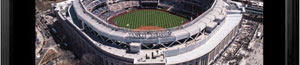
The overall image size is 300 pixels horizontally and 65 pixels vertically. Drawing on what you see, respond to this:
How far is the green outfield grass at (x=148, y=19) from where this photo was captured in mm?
20189

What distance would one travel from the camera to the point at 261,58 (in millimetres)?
8508

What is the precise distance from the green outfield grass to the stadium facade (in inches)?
159

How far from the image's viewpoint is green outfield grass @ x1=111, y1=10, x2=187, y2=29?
2019 cm

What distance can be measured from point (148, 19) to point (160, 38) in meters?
8.23

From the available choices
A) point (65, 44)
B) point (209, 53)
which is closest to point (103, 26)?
point (65, 44)

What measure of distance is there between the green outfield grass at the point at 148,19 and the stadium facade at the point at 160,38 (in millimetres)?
4050

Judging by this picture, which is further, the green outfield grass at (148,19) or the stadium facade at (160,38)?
the green outfield grass at (148,19)

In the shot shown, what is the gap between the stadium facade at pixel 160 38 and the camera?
12.2 m

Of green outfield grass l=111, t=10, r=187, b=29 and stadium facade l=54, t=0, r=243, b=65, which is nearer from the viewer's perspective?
stadium facade l=54, t=0, r=243, b=65

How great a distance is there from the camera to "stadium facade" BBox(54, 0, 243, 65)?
39.9ft

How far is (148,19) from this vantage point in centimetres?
2095

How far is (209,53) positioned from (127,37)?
400cm
